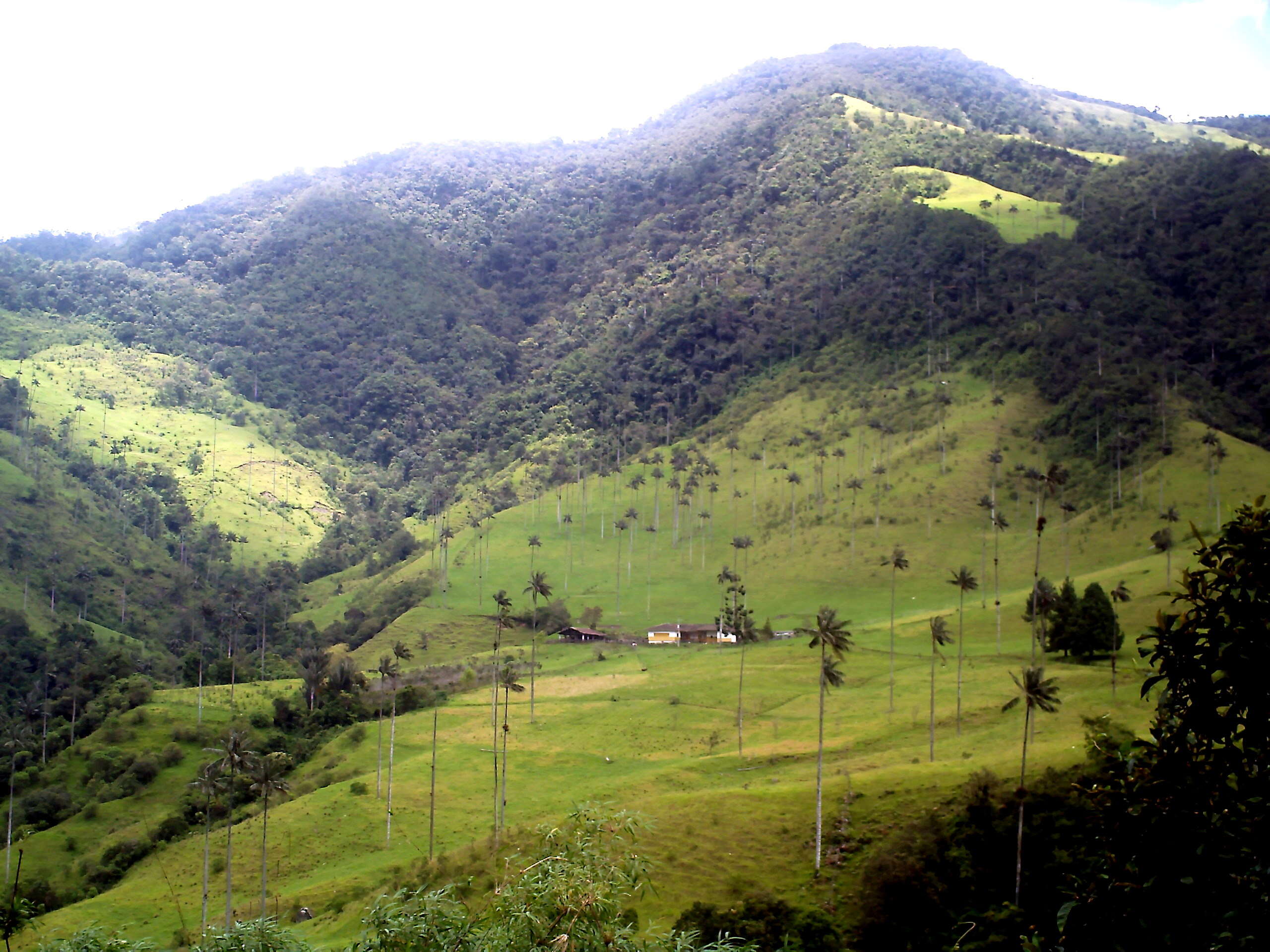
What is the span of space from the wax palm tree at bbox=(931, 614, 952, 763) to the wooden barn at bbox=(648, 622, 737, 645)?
90.4ft

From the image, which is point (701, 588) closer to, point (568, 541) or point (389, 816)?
point (568, 541)

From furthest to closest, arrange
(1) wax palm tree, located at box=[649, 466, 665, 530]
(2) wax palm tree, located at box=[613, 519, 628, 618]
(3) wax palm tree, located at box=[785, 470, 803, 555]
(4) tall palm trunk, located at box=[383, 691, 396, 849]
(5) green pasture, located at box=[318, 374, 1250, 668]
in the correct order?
(1) wax palm tree, located at box=[649, 466, 665, 530], (3) wax palm tree, located at box=[785, 470, 803, 555], (2) wax palm tree, located at box=[613, 519, 628, 618], (5) green pasture, located at box=[318, 374, 1250, 668], (4) tall palm trunk, located at box=[383, 691, 396, 849]

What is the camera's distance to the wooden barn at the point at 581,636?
380 feet

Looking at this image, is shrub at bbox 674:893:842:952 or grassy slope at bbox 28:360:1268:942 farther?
grassy slope at bbox 28:360:1268:942

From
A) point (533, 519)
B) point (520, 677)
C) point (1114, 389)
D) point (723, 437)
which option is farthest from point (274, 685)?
point (1114, 389)

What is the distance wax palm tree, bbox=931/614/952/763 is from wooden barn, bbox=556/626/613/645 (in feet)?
128

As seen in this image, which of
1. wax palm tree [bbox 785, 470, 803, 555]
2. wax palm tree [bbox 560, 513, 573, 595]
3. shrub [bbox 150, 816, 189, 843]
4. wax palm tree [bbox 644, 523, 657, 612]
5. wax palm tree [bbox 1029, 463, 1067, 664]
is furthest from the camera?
wax palm tree [bbox 560, 513, 573, 595]

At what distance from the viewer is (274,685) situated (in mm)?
102500

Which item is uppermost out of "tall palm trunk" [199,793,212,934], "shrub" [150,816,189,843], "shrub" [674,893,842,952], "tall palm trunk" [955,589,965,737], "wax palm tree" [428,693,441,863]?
"tall palm trunk" [955,589,965,737]

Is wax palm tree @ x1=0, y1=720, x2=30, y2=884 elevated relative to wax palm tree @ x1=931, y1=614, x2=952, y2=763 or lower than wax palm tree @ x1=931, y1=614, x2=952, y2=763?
lower

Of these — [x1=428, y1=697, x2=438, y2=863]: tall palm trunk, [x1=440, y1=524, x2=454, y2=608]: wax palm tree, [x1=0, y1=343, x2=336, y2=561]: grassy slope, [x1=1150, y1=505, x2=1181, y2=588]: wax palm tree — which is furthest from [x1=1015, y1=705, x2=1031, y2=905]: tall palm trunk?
[x1=0, y1=343, x2=336, y2=561]: grassy slope

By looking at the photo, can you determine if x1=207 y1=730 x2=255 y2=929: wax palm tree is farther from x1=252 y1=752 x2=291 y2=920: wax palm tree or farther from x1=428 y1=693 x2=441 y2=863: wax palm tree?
x1=428 y1=693 x2=441 y2=863: wax palm tree

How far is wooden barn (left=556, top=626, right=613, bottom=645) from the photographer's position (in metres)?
116

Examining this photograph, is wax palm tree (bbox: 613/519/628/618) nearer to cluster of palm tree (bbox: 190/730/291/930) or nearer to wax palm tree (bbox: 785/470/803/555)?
wax palm tree (bbox: 785/470/803/555)
